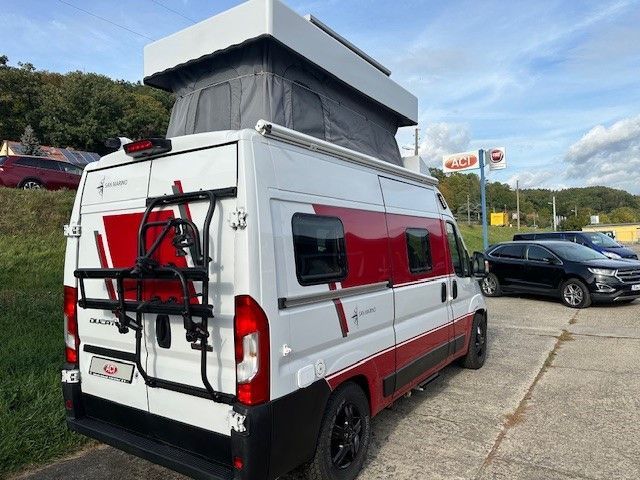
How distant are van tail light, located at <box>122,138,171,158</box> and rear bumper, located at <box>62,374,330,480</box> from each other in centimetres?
160

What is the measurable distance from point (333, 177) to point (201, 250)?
1.10m

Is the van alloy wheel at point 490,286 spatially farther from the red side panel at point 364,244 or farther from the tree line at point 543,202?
the tree line at point 543,202

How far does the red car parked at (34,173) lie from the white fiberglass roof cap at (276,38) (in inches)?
489

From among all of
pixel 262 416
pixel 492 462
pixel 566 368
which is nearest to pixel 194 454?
pixel 262 416

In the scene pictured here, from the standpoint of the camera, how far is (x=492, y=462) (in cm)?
354

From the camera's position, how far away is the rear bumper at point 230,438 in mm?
2459

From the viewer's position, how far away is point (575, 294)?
10508 millimetres

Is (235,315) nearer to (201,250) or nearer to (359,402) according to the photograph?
(201,250)

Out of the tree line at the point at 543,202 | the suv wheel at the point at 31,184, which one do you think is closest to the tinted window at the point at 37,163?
the suv wheel at the point at 31,184

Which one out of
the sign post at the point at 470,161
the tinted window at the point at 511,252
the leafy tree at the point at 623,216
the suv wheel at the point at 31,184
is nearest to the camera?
the tinted window at the point at 511,252

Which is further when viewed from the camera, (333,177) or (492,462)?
(492,462)

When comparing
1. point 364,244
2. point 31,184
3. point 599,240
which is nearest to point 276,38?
point 364,244

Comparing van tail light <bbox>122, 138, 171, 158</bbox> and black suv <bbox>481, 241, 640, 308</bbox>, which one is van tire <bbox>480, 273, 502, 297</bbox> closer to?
black suv <bbox>481, 241, 640, 308</bbox>

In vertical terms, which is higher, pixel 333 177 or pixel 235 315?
pixel 333 177
